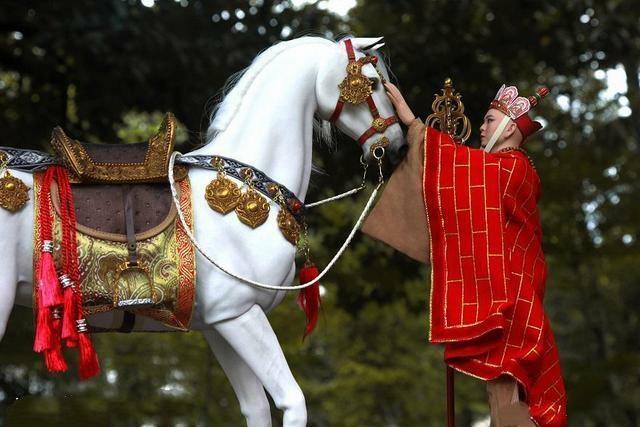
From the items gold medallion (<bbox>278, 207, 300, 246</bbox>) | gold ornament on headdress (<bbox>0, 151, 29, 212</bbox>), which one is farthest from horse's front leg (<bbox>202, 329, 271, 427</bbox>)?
gold ornament on headdress (<bbox>0, 151, 29, 212</bbox>)

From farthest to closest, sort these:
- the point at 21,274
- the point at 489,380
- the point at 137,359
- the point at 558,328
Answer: the point at 558,328, the point at 137,359, the point at 489,380, the point at 21,274

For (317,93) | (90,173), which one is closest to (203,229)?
(90,173)

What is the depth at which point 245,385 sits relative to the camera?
4.55 meters

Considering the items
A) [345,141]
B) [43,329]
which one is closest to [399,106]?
[43,329]

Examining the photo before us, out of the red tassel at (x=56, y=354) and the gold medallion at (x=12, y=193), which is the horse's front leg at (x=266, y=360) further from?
the gold medallion at (x=12, y=193)

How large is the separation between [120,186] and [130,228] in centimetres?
20

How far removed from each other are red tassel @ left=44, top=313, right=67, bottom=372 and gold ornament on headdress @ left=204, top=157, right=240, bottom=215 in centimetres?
77

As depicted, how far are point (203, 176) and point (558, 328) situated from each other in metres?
14.3

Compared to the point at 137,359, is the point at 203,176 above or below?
above

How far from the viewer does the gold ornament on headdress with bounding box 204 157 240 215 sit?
14.0 feet

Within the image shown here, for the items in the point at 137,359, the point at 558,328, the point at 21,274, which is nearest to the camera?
the point at 21,274

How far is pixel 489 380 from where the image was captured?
445cm

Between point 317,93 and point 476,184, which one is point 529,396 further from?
point 317,93

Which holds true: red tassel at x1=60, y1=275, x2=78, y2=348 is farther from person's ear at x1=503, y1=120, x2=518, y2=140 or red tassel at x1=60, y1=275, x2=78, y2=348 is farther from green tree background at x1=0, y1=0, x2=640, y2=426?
green tree background at x1=0, y1=0, x2=640, y2=426
